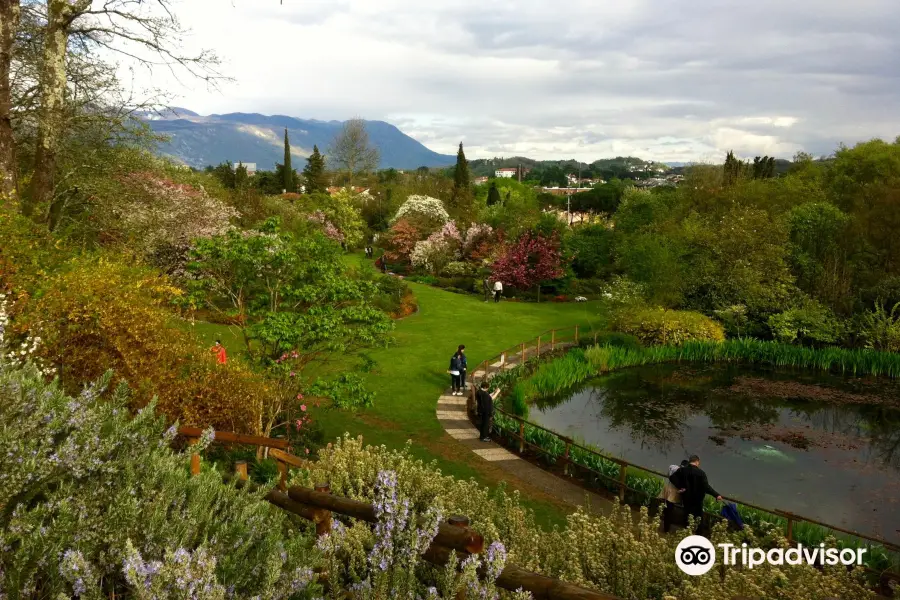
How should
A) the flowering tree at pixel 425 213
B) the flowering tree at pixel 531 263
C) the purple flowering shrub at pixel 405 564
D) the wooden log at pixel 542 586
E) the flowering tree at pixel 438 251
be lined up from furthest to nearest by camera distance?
the flowering tree at pixel 425 213 → the flowering tree at pixel 438 251 → the flowering tree at pixel 531 263 → the purple flowering shrub at pixel 405 564 → the wooden log at pixel 542 586

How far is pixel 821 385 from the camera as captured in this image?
21.4m

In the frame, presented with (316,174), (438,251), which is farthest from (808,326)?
(316,174)

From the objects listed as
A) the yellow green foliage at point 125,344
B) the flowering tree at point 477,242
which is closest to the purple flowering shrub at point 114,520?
the yellow green foliage at point 125,344

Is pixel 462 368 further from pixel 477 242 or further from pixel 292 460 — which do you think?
pixel 477 242

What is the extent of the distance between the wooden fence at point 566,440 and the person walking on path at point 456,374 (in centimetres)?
56

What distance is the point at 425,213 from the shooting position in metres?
50.2

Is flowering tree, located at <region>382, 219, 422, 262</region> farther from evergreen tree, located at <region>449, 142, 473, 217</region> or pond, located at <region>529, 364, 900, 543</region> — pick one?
pond, located at <region>529, 364, 900, 543</region>

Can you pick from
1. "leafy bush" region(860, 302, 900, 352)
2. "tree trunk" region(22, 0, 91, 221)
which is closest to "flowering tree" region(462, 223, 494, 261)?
"leafy bush" region(860, 302, 900, 352)

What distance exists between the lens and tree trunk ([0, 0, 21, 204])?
418 inches

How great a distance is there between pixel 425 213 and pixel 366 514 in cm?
4693

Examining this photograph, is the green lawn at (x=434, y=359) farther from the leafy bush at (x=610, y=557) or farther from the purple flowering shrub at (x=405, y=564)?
the purple flowering shrub at (x=405, y=564)

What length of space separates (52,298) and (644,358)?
66.8 ft

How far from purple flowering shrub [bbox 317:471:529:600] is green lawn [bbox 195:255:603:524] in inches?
264

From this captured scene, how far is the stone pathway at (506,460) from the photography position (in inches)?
450
